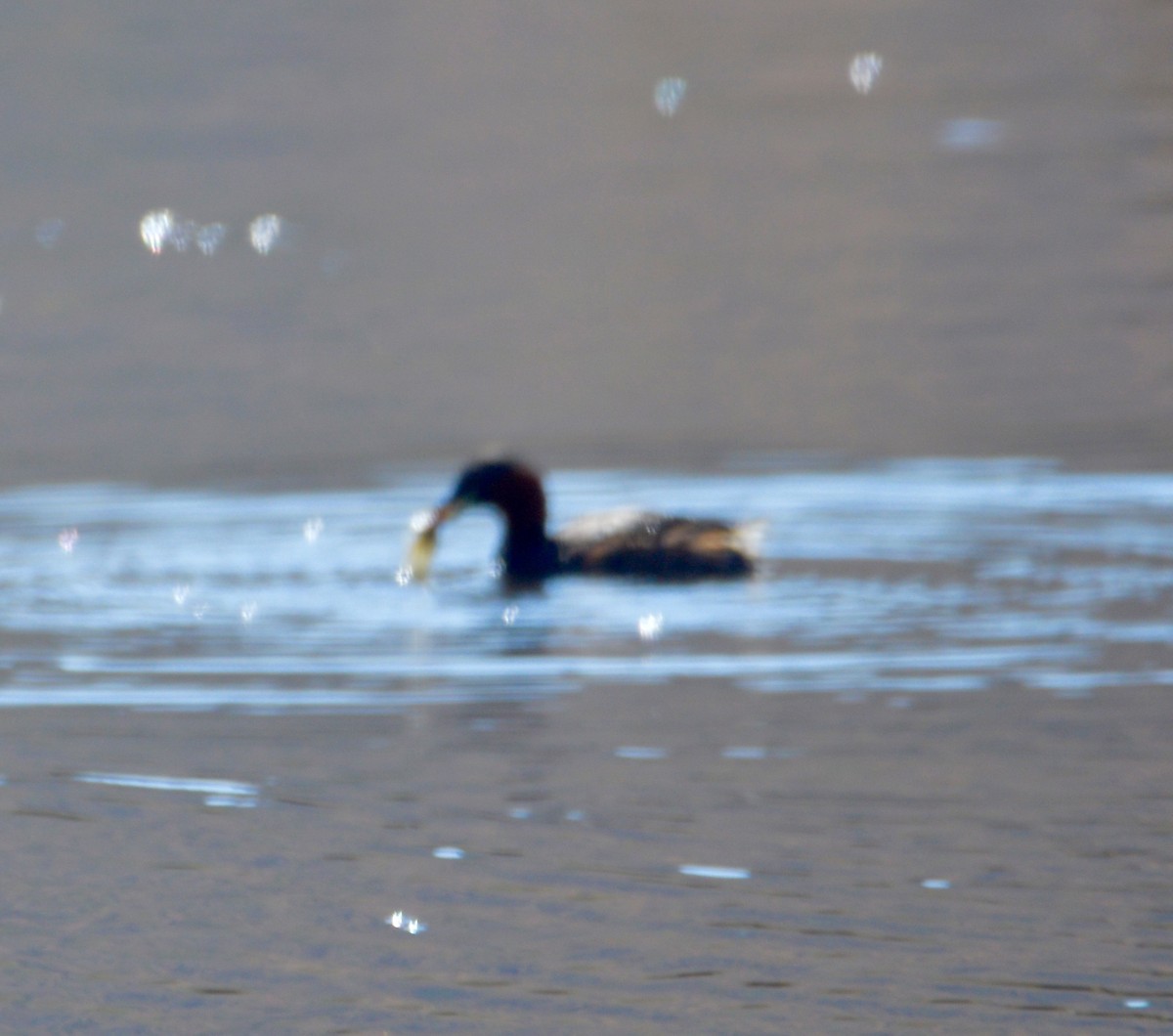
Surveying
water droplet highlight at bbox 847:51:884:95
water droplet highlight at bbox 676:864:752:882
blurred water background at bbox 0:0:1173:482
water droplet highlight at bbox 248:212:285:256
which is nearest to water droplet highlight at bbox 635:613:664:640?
water droplet highlight at bbox 676:864:752:882

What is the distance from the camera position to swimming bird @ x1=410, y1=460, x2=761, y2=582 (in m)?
11.2

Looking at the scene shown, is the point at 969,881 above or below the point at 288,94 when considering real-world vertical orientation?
below

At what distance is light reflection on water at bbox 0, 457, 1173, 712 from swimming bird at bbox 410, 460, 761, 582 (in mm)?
118

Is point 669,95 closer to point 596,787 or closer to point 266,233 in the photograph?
point 266,233

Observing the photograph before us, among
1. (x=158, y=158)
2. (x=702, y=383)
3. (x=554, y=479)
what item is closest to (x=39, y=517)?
(x=554, y=479)

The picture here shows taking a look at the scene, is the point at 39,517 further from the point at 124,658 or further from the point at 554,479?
the point at 124,658

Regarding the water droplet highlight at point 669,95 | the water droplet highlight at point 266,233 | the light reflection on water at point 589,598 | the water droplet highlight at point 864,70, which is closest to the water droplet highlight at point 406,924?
the light reflection on water at point 589,598

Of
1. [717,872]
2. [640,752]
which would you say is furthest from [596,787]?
[717,872]

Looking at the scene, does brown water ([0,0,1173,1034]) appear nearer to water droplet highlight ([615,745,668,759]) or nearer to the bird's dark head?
water droplet highlight ([615,745,668,759])

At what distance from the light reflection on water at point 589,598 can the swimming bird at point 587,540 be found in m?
0.12

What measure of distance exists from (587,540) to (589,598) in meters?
0.64

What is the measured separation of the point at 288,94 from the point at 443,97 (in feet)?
7.32

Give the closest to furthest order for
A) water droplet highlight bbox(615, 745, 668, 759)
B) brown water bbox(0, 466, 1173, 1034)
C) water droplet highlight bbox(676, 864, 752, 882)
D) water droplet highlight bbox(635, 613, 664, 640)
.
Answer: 1. brown water bbox(0, 466, 1173, 1034)
2. water droplet highlight bbox(676, 864, 752, 882)
3. water droplet highlight bbox(615, 745, 668, 759)
4. water droplet highlight bbox(635, 613, 664, 640)

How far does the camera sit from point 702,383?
1833cm
